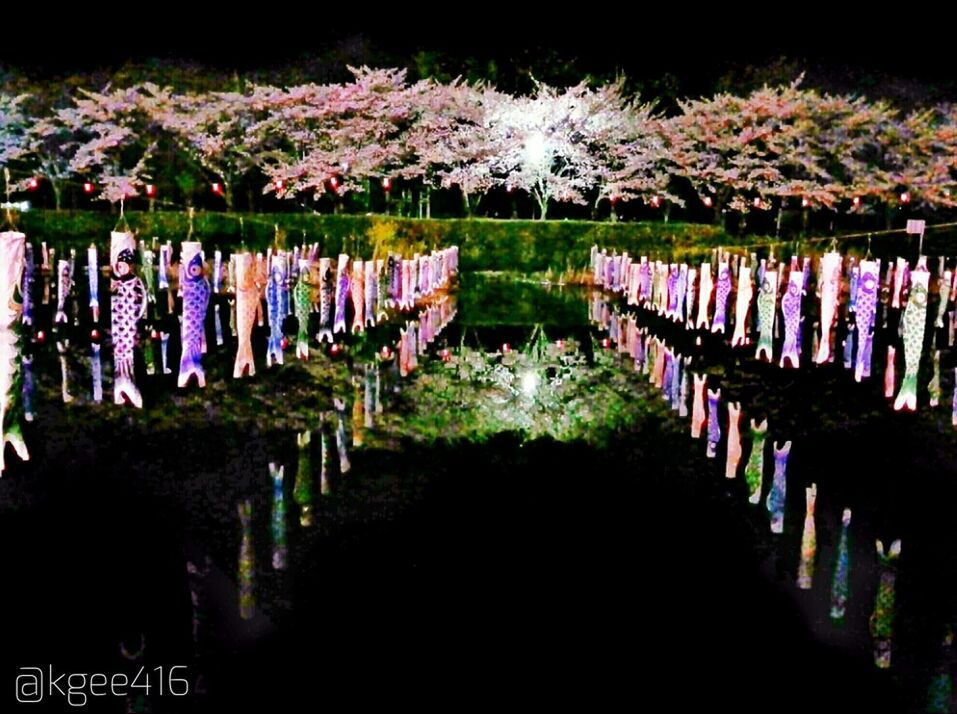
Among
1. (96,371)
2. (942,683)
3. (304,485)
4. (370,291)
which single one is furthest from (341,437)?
(370,291)

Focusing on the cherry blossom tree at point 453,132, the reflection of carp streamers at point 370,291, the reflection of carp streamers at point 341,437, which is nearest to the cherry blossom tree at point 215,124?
the cherry blossom tree at point 453,132

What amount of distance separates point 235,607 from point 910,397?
7324 millimetres

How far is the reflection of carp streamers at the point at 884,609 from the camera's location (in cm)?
403

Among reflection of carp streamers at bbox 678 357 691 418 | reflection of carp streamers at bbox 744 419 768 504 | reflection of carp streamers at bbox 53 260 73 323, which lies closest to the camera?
reflection of carp streamers at bbox 744 419 768 504

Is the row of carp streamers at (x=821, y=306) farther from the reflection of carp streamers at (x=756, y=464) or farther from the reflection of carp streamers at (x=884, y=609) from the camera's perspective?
the reflection of carp streamers at (x=884, y=609)

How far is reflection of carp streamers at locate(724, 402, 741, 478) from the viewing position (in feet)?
22.7

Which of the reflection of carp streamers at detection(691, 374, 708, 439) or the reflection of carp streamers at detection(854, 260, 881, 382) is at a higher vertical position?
the reflection of carp streamers at detection(854, 260, 881, 382)

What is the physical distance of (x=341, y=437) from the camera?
7.70 meters

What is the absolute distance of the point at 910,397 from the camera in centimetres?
980

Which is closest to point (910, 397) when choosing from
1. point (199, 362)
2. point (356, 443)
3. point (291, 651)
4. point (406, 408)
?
point (406, 408)

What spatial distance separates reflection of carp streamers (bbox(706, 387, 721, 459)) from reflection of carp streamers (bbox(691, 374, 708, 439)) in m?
0.06

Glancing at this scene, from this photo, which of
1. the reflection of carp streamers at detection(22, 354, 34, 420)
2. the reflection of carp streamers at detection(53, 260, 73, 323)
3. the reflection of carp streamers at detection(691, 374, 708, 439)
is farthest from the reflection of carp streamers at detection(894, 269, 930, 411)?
the reflection of carp streamers at detection(53, 260, 73, 323)

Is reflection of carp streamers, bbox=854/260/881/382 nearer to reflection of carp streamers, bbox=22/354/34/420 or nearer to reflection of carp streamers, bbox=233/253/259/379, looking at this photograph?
reflection of carp streamers, bbox=233/253/259/379

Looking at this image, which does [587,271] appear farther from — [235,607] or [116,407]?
[235,607]
